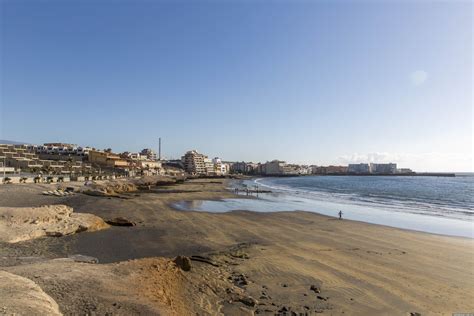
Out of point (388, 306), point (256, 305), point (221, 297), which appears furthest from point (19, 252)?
point (388, 306)

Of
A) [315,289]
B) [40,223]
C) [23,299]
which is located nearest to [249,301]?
[315,289]

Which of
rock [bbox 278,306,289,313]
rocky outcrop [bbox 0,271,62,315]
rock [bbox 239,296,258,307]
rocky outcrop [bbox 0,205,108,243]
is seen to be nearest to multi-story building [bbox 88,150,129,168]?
rocky outcrop [bbox 0,205,108,243]

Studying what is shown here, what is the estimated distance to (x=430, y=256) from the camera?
1385 centimetres

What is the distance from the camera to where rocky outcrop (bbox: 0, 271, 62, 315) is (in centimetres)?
488

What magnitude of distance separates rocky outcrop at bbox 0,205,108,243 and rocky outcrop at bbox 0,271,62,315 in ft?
25.4

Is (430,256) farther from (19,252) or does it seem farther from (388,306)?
(19,252)

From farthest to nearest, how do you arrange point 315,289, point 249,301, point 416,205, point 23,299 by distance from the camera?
point 416,205 < point 315,289 < point 249,301 < point 23,299

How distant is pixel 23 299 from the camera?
5250 millimetres

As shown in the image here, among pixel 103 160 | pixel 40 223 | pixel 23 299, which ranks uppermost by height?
pixel 103 160

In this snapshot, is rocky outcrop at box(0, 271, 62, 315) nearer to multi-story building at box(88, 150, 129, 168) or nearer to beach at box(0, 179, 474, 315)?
beach at box(0, 179, 474, 315)

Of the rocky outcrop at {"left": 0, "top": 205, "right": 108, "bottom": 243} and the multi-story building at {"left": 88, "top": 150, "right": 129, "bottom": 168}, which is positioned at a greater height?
the multi-story building at {"left": 88, "top": 150, "right": 129, "bottom": 168}

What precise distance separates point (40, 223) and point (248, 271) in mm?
10364

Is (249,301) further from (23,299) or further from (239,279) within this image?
(23,299)

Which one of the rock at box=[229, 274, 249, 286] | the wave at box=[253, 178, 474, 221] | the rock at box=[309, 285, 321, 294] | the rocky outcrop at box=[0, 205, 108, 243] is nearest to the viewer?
the rock at box=[309, 285, 321, 294]
